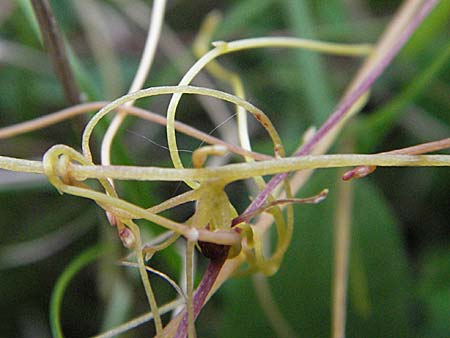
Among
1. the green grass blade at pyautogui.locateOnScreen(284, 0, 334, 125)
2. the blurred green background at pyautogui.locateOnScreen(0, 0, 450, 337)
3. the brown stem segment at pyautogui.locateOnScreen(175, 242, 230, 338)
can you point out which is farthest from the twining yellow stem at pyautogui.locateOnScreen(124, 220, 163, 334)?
the green grass blade at pyautogui.locateOnScreen(284, 0, 334, 125)

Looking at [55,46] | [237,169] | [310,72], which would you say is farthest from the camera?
[310,72]

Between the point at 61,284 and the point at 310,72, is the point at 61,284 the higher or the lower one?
the lower one

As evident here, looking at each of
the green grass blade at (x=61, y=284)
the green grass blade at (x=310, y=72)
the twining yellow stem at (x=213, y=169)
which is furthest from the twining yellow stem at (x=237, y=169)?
the green grass blade at (x=310, y=72)

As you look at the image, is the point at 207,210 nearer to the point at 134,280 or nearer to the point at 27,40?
the point at 134,280

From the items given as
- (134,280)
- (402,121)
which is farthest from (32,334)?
(402,121)

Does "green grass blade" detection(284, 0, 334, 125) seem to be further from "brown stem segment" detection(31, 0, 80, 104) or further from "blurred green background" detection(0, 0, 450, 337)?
"brown stem segment" detection(31, 0, 80, 104)

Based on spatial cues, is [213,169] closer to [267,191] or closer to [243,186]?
[267,191]

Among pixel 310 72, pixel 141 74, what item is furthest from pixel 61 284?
pixel 310 72
